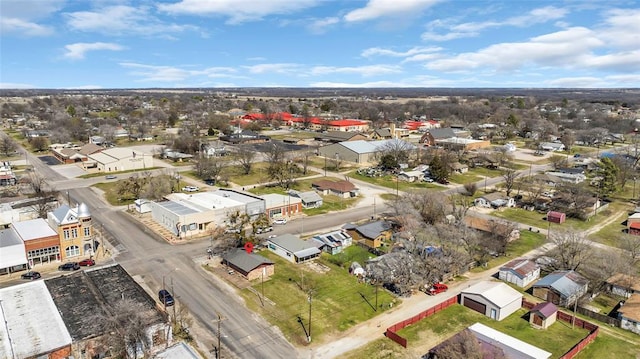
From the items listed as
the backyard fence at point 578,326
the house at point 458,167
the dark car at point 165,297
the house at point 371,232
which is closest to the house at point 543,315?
the backyard fence at point 578,326

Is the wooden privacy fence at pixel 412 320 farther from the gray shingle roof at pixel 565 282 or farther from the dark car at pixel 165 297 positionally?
the dark car at pixel 165 297

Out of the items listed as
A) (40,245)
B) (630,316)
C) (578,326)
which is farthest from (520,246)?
(40,245)

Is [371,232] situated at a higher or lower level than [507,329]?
higher

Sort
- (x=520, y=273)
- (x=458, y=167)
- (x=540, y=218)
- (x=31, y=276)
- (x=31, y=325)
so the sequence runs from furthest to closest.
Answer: (x=458, y=167)
(x=540, y=218)
(x=520, y=273)
(x=31, y=276)
(x=31, y=325)

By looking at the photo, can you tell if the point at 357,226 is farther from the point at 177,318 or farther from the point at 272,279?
the point at 177,318

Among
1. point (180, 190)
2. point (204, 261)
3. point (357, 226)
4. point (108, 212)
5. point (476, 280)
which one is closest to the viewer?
point (476, 280)

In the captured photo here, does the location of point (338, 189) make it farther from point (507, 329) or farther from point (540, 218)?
point (507, 329)

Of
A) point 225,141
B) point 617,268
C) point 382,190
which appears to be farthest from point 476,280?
point 225,141
